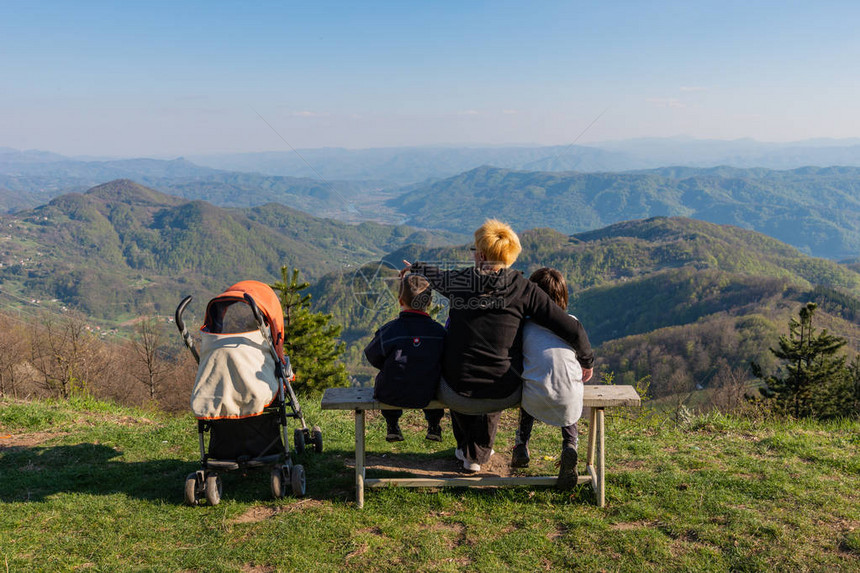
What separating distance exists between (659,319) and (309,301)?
403 feet

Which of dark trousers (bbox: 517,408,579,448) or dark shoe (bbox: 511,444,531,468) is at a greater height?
dark trousers (bbox: 517,408,579,448)

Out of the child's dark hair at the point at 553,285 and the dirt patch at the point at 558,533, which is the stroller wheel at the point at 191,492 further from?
the child's dark hair at the point at 553,285

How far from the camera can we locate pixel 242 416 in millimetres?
4680

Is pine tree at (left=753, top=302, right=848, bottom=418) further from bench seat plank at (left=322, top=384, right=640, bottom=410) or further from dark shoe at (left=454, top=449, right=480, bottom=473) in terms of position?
dark shoe at (left=454, top=449, right=480, bottom=473)

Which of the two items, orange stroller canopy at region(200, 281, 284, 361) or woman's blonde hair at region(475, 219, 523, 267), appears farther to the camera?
orange stroller canopy at region(200, 281, 284, 361)

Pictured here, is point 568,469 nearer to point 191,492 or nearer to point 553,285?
point 553,285

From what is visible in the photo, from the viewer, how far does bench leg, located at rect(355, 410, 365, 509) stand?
183 inches

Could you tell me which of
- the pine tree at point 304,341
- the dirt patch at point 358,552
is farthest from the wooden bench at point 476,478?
the pine tree at point 304,341

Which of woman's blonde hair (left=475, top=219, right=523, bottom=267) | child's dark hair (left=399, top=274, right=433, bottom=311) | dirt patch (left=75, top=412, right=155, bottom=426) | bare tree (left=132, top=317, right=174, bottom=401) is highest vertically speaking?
woman's blonde hair (left=475, top=219, right=523, bottom=267)

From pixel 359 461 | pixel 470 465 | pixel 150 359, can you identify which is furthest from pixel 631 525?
pixel 150 359

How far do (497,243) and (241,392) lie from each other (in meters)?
2.71

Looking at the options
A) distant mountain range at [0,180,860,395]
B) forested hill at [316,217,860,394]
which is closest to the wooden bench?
distant mountain range at [0,180,860,395]

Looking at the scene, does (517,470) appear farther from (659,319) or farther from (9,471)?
(659,319)

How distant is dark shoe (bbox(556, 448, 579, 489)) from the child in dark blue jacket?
1325mm
